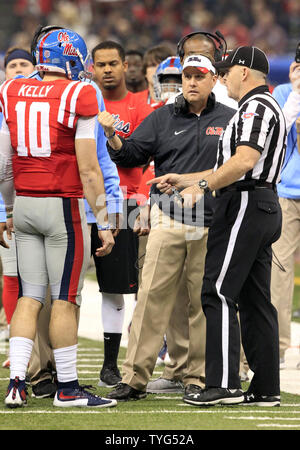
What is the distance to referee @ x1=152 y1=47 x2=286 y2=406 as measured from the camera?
5.14 meters

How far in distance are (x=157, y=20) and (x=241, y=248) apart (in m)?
16.9

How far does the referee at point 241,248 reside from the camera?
5.14m

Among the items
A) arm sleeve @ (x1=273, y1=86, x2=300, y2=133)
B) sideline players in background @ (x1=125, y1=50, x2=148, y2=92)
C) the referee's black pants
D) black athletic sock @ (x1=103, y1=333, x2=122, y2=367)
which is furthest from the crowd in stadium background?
the referee's black pants

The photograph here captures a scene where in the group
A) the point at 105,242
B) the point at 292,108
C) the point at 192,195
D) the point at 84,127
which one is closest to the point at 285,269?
the point at 292,108

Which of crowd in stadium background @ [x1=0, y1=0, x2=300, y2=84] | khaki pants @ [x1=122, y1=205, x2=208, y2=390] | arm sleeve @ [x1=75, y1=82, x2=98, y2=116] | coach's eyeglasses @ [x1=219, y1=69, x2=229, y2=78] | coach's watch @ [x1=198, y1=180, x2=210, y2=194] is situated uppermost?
crowd in stadium background @ [x1=0, y1=0, x2=300, y2=84]

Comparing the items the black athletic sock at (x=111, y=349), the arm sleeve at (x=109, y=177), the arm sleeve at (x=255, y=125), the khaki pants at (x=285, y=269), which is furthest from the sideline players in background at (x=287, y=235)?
the arm sleeve at (x=255, y=125)

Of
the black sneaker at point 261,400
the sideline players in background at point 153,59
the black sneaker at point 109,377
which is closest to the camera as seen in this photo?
the black sneaker at point 261,400

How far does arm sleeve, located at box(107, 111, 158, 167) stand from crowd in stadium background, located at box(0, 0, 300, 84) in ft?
42.4

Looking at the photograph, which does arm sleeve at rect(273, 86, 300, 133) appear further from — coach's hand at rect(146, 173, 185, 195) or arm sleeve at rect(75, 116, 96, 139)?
arm sleeve at rect(75, 116, 96, 139)

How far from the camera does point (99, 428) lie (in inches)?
175

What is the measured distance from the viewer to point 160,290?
18.0 feet

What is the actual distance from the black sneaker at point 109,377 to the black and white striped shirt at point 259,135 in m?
1.60

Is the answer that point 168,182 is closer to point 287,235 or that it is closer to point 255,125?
point 255,125

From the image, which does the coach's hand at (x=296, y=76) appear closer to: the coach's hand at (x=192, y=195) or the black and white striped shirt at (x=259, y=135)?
the black and white striped shirt at (x=259, y=135)
